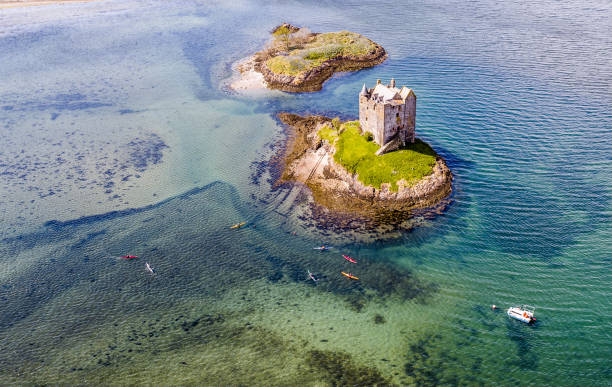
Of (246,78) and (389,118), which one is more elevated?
(389,118)

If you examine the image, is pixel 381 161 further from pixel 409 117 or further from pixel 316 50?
pixel 316 50

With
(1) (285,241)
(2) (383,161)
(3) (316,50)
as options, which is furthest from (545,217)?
(3) (316,50)

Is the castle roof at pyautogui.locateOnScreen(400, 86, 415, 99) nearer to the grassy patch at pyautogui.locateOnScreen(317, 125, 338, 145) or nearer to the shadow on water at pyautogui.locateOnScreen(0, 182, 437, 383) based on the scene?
the grassy patch at pyautogui.locateOnScreen(317, 125, 338, 145)

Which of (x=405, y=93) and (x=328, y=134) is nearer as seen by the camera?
(x=405, y=93)

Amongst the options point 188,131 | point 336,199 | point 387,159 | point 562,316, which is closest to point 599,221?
point 562,316

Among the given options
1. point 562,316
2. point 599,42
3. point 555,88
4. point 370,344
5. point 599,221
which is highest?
point 599,42

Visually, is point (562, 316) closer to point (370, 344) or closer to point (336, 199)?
point (370, 344)

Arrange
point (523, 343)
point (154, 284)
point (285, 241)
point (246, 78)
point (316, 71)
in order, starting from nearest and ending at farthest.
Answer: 1. point (523, 343)
2. point (154, 284)
3. point (285, 241)
4. point (316, 71)
5. point (246, 78)
